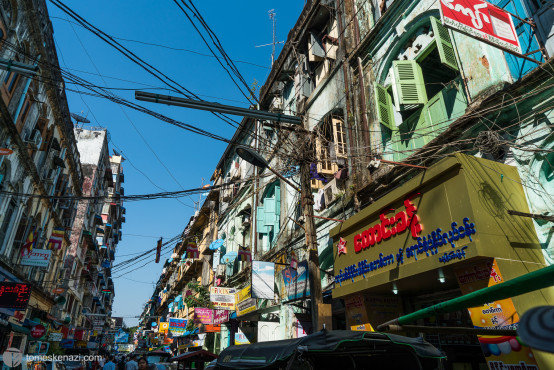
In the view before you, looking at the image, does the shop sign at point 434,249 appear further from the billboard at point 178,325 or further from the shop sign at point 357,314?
the billboard at point 178,325

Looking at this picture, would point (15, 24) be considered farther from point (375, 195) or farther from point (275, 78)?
point (375, 195)

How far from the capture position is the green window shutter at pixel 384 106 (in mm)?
10578

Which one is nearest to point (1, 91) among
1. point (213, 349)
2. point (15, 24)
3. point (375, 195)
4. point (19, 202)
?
point (15, 24)

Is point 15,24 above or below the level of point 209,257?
above

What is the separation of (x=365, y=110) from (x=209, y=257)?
77.9ft

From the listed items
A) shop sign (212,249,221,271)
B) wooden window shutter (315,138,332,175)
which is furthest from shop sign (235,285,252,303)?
shop sign (212,249,221,271)

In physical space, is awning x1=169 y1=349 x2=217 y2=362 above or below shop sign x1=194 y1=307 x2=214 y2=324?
below

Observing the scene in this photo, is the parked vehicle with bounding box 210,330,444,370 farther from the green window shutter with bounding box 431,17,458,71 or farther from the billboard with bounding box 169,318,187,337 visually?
the billboard with bounding box 169,318,187,337

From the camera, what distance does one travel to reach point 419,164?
340 inches

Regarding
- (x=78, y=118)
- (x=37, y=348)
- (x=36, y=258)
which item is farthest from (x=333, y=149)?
(x=78, y=118)

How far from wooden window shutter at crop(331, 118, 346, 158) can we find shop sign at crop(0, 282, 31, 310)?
547 inches

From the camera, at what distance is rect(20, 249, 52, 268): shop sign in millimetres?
17156

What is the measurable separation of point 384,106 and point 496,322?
22.8 feet

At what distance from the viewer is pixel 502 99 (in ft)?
22.1
